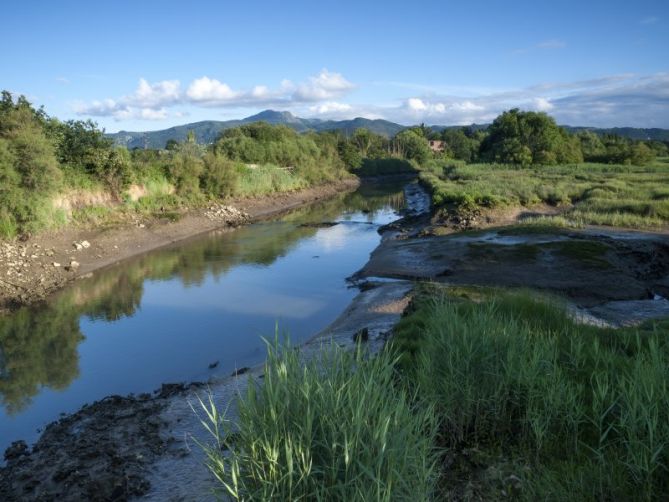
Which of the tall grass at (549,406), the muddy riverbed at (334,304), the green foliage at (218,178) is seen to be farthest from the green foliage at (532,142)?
the tall grass at (549,406)

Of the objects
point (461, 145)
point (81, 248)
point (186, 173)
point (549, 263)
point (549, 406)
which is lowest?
point (549, 263)

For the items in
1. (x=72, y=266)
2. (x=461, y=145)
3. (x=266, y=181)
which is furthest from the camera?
(x=461, y=145)

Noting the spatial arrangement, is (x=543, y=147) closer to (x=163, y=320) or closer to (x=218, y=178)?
(x=218, y=178)

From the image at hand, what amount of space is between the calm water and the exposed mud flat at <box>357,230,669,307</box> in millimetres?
3921

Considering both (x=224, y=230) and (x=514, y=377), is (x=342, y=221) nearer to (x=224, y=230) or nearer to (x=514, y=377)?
(x=224, y=230)

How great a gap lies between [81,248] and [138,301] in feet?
28.7

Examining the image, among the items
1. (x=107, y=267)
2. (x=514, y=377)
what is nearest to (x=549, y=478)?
(x=514, y=377)

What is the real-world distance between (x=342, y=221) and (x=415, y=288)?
2850 centimetres

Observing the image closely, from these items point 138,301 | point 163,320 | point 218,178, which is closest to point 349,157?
point 218,178

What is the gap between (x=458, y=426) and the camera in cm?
799

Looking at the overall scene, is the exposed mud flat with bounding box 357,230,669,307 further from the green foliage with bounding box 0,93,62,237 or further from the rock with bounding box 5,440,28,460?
the green foliage with bounding box 0,93,62,237

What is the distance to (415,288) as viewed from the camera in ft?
69.5

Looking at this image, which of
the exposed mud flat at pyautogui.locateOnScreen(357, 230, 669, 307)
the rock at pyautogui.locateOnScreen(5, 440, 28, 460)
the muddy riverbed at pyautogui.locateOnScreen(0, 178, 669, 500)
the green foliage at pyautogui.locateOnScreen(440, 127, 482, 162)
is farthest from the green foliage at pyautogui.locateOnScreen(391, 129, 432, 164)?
the rock at pyautogui.locateOnScreen(5, 440, 28, 460)

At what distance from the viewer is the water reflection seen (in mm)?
15602
